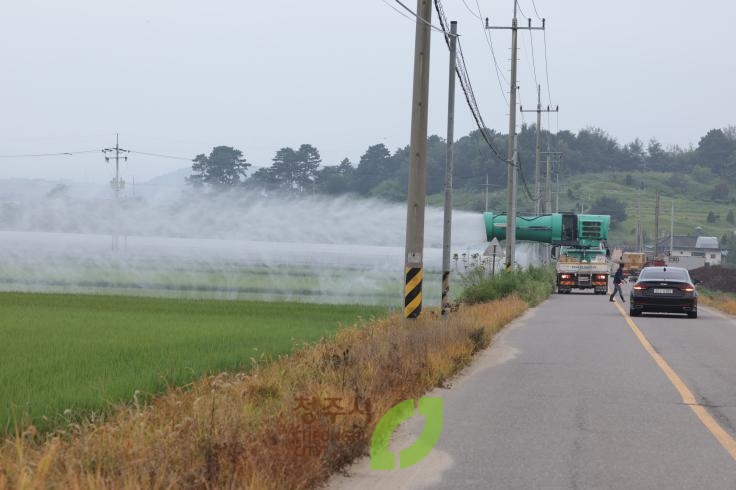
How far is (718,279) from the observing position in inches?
3509

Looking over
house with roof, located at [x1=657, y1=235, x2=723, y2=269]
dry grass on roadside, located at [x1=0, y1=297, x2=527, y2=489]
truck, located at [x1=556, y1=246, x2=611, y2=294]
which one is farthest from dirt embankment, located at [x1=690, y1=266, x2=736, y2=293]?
dry grass on roadside, located at [x1=0, y1=297, x2=527, y2=489]

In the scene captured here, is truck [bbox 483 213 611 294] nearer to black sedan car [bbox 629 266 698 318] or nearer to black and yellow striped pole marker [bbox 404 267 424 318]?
black sedan car [bbox 629 266 698 318]

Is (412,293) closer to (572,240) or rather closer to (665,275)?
(665,275)

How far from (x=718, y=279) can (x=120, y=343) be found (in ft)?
252

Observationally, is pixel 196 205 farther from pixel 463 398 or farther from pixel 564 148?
pixel 564 148

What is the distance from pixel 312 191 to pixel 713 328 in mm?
72017

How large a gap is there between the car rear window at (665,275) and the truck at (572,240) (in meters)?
23.8

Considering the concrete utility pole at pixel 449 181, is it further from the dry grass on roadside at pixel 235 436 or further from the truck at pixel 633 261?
the truck at pixel 633 261

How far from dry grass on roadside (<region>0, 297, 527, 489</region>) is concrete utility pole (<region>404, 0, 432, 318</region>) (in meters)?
5.50

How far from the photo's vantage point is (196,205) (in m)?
83.1

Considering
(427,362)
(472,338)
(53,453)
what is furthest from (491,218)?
(53,453)

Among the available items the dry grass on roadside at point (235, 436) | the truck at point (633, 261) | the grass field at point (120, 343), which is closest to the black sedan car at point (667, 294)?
the grass field at point (120, 343)

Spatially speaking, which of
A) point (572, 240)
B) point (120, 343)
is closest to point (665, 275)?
point (120, 343)

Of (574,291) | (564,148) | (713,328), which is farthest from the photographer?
(564,148)
